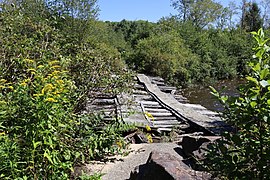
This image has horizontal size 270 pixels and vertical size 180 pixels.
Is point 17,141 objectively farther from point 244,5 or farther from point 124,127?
point 244,5

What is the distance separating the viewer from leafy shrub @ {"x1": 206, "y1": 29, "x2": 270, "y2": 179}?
1966mm

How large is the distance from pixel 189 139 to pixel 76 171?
62.3 inches

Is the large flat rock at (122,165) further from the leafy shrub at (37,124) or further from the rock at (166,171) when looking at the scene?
the leafy shrub at (37,124)

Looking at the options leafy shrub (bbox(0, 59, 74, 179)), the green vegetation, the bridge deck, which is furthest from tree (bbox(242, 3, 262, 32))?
leafy shrub (bbox(0, 59, 74, 179))

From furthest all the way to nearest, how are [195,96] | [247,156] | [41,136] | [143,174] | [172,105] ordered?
[195,96], [172,105], [143,174], [41,136], [247,156]

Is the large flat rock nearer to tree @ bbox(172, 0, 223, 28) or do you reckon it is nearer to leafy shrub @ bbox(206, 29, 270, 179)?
leafy shrub @ bbox(206, 29, 270, 179)

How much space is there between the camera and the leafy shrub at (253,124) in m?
1.97

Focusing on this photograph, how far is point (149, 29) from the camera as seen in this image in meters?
25.0

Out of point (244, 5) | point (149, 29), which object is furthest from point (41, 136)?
point (244, 5)

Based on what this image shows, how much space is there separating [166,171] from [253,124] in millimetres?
1424

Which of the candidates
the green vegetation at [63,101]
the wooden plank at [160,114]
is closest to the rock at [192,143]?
the green vegetation at [63,101]

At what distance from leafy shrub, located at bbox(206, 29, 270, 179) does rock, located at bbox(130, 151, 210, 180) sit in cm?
99

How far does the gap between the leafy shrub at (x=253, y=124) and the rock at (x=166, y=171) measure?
0.99m

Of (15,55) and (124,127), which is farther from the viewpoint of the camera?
(15,55)
